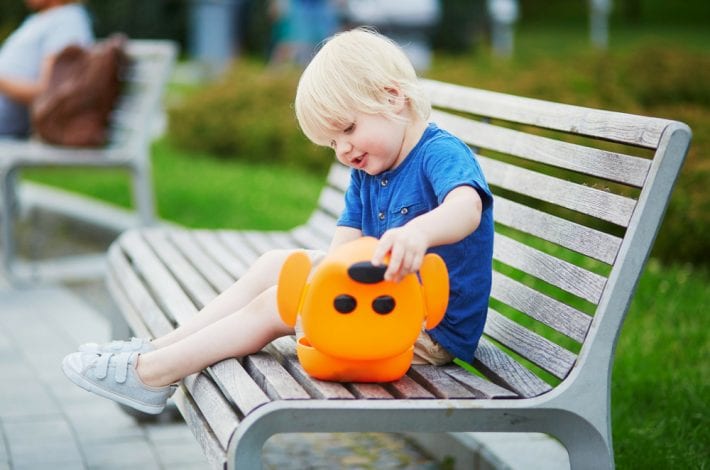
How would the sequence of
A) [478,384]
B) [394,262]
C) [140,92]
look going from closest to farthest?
[394,262]
[478,384]
[140,92]

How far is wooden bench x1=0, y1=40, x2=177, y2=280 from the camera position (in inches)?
235

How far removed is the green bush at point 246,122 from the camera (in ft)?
32.0

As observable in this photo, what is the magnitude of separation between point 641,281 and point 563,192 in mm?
2390

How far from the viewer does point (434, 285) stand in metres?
2.44

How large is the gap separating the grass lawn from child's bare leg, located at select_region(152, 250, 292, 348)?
1176mm

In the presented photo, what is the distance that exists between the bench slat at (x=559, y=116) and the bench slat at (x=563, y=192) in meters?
0.13

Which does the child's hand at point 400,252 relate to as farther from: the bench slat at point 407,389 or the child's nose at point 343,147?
the child's nose at point 343,147

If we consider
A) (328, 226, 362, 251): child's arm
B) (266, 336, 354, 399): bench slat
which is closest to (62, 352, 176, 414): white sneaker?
(266, 336, 354, 399): bench slat

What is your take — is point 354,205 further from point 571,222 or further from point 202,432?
point 202,432

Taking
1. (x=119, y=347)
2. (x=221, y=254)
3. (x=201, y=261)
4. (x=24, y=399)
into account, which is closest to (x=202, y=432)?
(x=119, y=347)

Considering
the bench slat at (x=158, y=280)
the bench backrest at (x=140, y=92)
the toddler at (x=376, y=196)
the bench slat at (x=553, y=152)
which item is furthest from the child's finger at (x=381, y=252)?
the bench backrest at (x=140, y=92)

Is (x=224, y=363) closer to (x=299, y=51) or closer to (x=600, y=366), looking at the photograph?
(x=600, y=366)

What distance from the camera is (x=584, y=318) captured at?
259cm

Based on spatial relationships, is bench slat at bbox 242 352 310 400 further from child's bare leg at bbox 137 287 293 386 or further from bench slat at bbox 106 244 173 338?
bench slat at bbox 106 244 173 338
